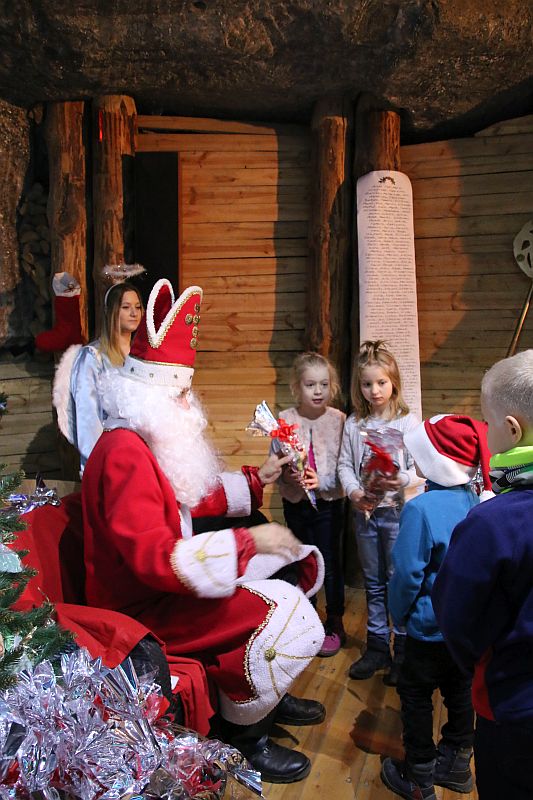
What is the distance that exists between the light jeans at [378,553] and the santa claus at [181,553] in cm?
105

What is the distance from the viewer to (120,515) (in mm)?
2240

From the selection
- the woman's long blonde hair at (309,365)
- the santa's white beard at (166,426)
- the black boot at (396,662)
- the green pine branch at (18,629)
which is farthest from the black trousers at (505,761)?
the woman's long blonde hair at (309,365)

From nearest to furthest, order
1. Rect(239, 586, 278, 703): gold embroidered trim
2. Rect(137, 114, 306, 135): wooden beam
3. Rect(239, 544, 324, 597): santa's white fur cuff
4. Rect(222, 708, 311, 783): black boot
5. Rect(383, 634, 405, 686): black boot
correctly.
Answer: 1. Rect(239, 586, 278, 703): gold embroidered trim
2. Rect(222, 708, 311, 783): black boot
3. Rect(239, 544, 324, 597): santa's white fur cuff
4. Rect(383, 634, 405, 686): black boot
5. Rect(137, 114, 306, 135): wooden beam

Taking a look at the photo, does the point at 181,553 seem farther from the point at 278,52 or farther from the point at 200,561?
the point at 278,52

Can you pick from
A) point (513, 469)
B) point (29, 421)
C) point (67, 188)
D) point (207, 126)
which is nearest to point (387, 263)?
point (207, 126)

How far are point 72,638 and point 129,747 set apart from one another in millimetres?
325

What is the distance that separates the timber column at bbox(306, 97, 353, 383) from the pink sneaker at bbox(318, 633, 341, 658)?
1851mm

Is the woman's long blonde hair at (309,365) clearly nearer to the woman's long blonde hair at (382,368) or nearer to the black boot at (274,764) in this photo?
the woman's long blonde hair at (382,368)

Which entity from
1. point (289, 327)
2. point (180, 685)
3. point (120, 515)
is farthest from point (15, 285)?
point (180, 685)

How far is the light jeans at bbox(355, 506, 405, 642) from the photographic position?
359cm

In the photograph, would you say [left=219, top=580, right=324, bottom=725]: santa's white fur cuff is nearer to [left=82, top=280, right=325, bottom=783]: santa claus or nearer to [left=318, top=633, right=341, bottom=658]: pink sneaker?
[left=82, top=280, right=325, bottom=783]: santa claus

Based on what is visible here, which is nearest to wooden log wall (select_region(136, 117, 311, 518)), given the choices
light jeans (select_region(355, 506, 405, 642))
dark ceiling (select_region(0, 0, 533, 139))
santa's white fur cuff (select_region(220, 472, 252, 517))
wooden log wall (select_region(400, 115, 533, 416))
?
dark ceiling (select_region(0, 0, 533, 139))

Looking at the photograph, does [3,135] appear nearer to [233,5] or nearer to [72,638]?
[233,5]

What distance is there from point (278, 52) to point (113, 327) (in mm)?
2015
